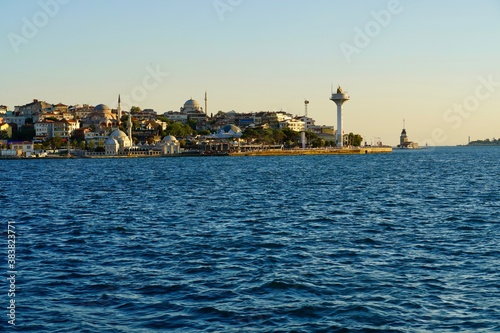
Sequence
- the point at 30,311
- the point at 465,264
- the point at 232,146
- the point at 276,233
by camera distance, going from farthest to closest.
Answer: the point at 232,146
the point at 276,233
the point at 465,264
the point at 30,311

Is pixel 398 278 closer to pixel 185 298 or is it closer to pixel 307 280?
pixel 307 280

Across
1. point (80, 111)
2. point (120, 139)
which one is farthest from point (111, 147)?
point (80, 111)

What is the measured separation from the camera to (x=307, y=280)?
14.9m

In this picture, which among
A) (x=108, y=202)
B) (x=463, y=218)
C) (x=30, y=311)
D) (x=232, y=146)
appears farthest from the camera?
(x=232, y=146)

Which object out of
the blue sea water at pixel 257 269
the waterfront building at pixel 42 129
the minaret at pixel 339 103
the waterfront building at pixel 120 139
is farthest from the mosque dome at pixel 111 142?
the blue sea water at pixel 257 269

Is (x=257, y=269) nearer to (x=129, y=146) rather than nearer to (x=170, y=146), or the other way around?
(x=129, y=146)

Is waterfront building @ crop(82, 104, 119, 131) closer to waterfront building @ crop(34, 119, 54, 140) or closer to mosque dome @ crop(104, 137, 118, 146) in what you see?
waterfront building @ crop(34, 119, 54, 140)

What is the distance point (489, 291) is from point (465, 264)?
104 inches

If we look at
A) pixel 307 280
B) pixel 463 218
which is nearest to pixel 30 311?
pixel 307 280

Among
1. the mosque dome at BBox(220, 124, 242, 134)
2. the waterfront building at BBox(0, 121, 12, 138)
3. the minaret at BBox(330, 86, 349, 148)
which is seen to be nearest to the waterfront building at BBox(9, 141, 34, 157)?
the waterfront building at BBox(0, 121, 12, 138)

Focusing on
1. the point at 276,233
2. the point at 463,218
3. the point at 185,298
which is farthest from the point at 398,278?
the point at 463,218

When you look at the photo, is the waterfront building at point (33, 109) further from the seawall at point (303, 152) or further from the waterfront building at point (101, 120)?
the seawall at point (303, 152)

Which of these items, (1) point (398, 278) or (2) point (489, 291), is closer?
(2) point (489, 291)

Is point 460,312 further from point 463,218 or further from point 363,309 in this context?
point 463,218
